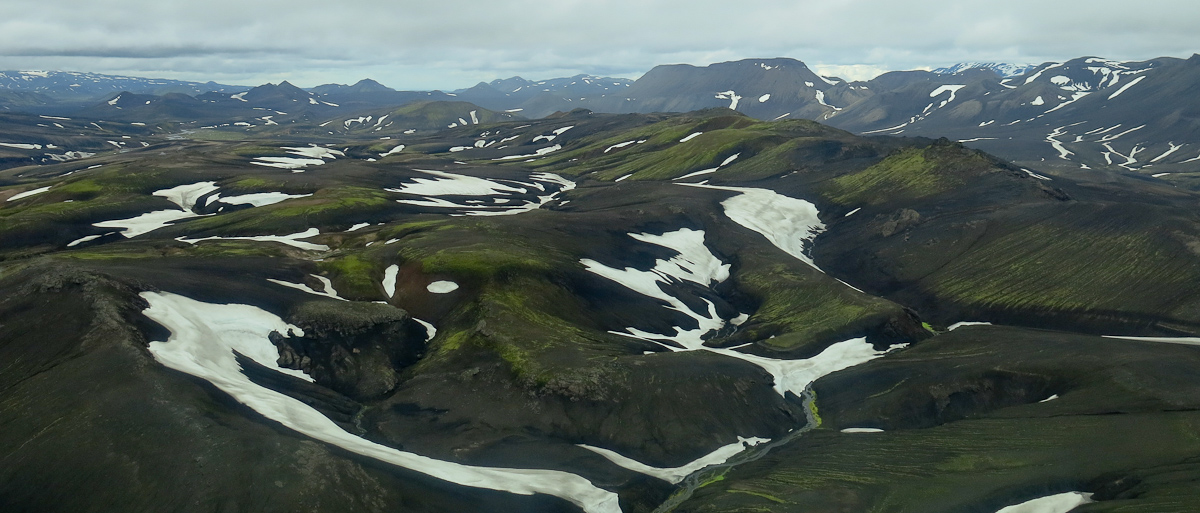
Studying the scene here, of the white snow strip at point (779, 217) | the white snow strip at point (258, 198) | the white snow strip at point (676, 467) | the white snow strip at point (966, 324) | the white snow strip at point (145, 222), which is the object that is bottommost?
the white snow strip at point (966, 324)

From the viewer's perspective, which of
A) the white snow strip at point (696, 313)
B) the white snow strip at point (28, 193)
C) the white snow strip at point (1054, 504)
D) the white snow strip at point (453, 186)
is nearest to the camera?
the white snow strip at point (1054, 504)

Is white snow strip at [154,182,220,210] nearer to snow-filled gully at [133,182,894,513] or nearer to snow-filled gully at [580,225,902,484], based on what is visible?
snow-filled gully at [133,182,894,513]

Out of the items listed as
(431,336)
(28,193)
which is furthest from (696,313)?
(28,193)

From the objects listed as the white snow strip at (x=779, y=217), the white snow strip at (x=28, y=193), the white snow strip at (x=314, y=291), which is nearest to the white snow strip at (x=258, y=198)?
the white snow strip at (x=28, y=193)

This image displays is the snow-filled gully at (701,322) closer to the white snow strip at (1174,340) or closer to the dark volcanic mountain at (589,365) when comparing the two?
the dark volcanic mountain at (589,365)

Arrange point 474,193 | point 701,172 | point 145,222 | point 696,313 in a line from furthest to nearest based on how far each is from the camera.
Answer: point 701,172
point 474,193
point 145,222
point 696,313

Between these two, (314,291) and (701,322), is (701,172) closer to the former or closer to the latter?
(701,322)
